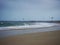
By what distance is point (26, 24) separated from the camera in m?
1.48

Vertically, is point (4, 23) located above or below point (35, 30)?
above

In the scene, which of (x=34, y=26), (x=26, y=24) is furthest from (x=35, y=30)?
(x=26, y=24)

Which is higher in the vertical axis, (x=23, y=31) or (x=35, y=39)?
(x=23, y=31)

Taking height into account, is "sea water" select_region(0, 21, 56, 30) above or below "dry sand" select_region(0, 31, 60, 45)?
above

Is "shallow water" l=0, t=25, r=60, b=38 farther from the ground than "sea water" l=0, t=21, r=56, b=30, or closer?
closer

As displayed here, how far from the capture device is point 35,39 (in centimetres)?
152

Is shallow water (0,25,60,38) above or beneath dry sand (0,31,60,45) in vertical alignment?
above

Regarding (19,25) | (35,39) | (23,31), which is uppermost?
(19,25)

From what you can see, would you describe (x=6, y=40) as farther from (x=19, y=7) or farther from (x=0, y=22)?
(x=19, y=7)

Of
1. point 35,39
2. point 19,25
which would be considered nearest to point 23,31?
point 19,25

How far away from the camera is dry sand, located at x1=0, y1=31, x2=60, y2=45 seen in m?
1.45

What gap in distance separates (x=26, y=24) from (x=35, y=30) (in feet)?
0.59

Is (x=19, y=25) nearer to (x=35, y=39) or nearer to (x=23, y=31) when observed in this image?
(x=23, y=31)

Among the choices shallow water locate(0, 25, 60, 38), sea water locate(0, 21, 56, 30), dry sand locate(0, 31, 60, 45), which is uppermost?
sea water locate(0, 21, 56, 30)
